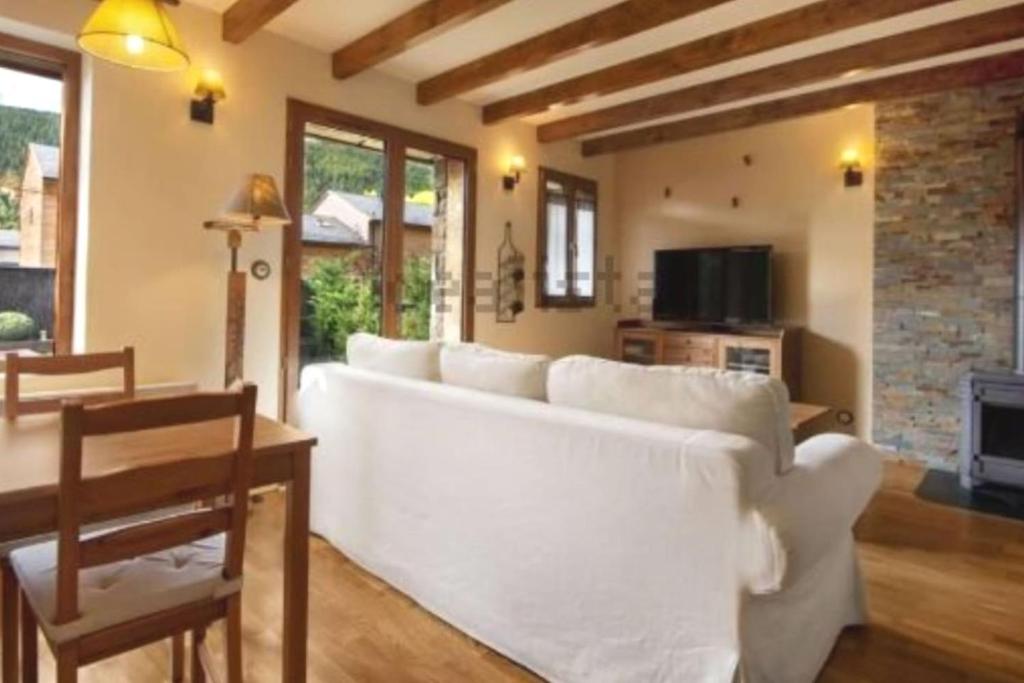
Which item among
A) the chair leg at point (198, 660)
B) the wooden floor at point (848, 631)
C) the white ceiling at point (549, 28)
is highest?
the white ceiling at point (549, 28)

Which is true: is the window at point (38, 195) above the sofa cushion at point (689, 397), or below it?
above

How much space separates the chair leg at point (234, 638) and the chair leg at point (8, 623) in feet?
1.80

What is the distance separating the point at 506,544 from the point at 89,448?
118 centimetres

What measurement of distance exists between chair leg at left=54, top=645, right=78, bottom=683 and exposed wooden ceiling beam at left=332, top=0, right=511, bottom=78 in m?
2.88

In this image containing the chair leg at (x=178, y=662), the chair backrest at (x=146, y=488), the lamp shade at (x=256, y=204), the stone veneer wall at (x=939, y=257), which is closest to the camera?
the chair backrest at (x=146, y=488)

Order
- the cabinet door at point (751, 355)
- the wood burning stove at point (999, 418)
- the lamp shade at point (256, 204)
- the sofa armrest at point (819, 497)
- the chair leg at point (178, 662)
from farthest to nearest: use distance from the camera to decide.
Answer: the cabinet door at point (751, 355) < the wood burning stove at point (999, 418) < the lamp shade at point (256, 204) < the chair leg at point (178, 662) < the sofa armrest at point (819, 497)

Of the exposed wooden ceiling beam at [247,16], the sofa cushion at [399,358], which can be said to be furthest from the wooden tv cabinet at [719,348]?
the exposed wooden ceiling beam at [247,16]

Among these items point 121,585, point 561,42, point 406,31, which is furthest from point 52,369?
point 561,42

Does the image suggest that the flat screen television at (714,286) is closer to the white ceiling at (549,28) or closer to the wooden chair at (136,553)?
the white ceiling at (549,28)

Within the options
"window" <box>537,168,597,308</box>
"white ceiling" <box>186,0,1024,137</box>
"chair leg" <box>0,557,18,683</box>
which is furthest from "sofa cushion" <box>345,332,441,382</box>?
"window" <box>537,168,597,308</box>

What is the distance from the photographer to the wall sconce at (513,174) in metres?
→ 5.32

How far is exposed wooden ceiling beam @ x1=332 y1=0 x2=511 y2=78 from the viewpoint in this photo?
10.2ft

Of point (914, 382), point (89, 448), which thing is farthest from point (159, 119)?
point (914, 382)

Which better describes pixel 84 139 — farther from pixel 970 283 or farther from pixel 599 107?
pixel 970 283
